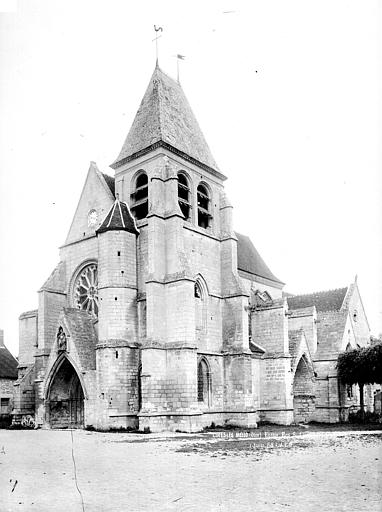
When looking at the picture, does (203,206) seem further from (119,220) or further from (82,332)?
(82,332)

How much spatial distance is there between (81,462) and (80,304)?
1774cm

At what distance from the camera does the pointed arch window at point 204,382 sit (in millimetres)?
29391

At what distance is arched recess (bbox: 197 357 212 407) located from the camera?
29375 millimetres

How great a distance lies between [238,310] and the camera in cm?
3109

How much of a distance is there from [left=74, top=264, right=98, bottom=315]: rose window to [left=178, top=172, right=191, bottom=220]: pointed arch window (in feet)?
19.7

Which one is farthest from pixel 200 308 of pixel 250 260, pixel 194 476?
pixel 194 476

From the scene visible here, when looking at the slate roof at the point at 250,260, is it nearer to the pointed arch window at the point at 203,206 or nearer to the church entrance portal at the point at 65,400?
the pointed arch window at the point at 203,206

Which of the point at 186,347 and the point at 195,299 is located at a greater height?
the point at 195,299

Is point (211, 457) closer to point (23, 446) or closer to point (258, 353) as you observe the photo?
point (23, 446)

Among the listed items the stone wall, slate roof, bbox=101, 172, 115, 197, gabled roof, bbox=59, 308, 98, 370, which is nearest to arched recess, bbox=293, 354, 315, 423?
gabled roof, bbox=59, 308, 98, 370

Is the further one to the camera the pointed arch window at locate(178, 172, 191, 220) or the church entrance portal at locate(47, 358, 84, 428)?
the pointed arch window at locate(178, 172, 191, 220)

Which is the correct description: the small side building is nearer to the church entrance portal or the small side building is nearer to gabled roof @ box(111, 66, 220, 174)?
the church entrance portal

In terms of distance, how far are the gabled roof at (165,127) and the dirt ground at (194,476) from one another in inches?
691

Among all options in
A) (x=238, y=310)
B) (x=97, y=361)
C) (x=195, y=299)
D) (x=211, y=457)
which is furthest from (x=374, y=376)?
(x=211, y=457)
